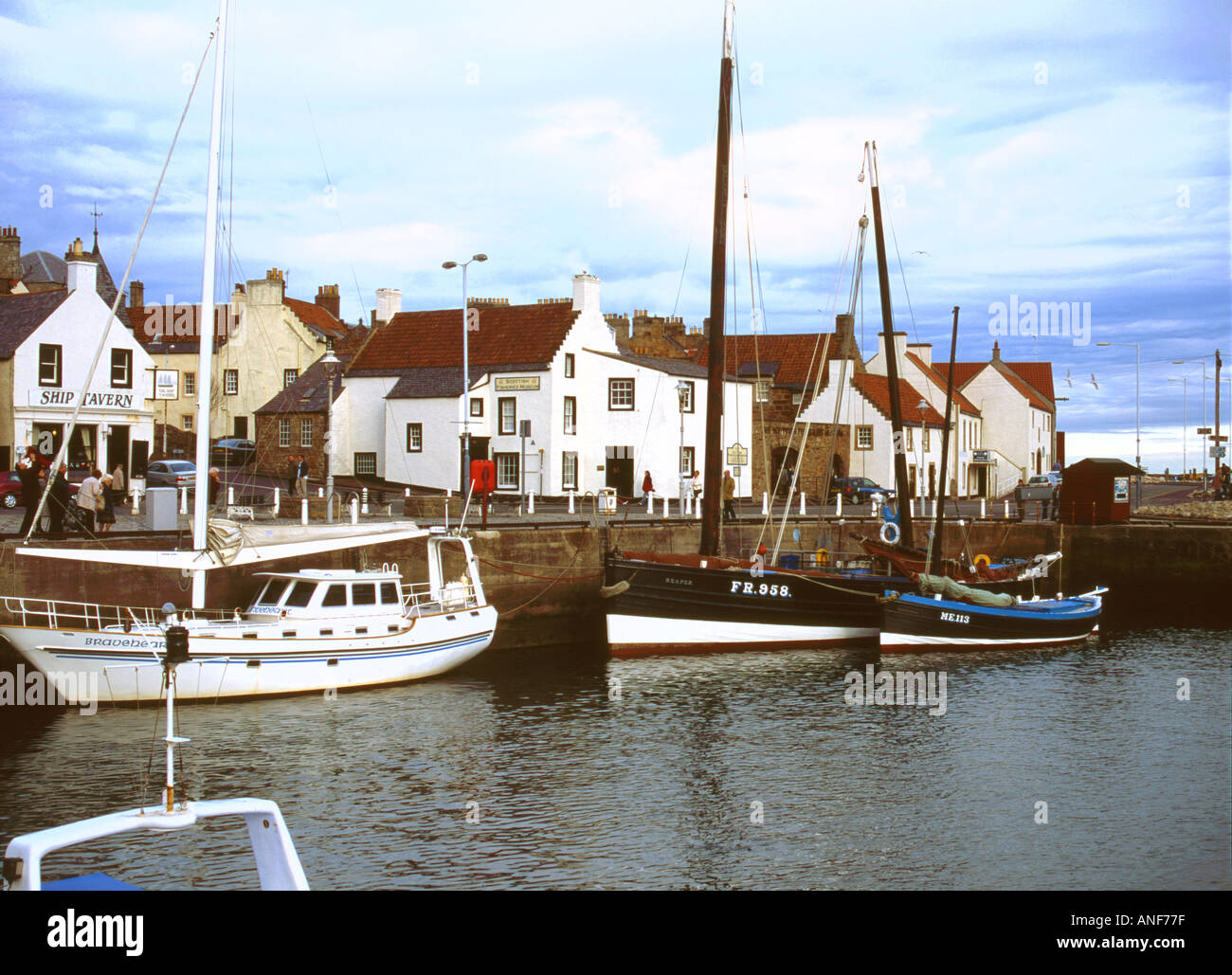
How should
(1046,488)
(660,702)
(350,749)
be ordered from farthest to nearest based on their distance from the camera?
(1046,488) → (660,702) → (350,749)

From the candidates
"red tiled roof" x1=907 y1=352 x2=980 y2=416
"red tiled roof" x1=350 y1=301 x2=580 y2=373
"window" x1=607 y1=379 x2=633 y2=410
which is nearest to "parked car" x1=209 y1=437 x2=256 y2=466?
"red tiled roof" x1=350 y1=301 x2=580 y2=373

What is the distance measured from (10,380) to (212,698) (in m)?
24.1

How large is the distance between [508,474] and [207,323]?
101 ft

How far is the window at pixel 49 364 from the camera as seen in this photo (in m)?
41.7

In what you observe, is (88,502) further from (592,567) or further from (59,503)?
(592,567)

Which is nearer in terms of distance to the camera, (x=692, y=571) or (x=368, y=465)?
(x=692, y=571)

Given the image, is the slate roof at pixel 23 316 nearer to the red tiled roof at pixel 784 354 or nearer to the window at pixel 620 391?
the window at pixel 620 391

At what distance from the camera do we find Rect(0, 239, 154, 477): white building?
41000 millimetres

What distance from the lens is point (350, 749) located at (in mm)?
19547

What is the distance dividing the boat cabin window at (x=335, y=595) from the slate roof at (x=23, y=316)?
2348 centimetres

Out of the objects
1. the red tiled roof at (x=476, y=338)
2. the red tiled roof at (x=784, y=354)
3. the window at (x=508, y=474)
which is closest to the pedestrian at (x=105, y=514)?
the window at (x=508, y=474)

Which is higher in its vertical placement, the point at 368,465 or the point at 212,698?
the point at 368,465
